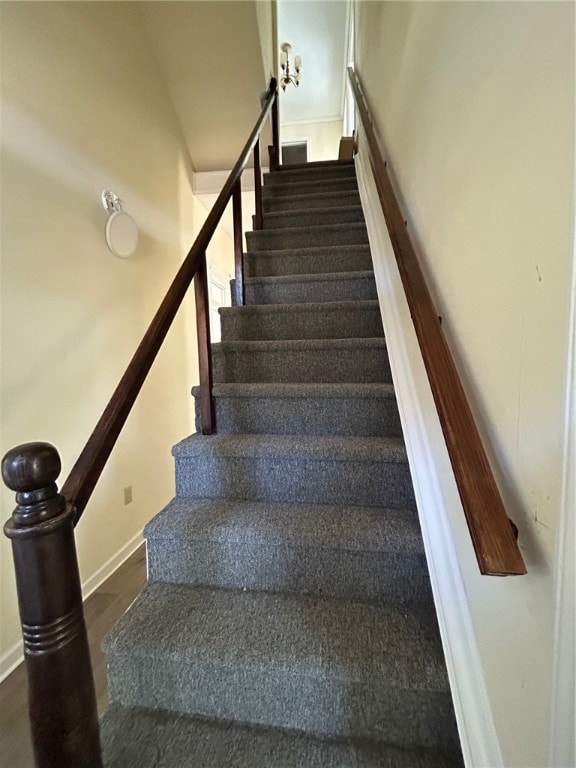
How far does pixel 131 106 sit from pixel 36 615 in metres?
2.84

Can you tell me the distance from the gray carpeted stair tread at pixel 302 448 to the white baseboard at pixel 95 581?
1.10 metres

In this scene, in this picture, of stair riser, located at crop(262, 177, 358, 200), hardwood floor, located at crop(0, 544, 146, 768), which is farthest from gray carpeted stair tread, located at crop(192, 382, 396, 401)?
stair riser, located at crop(262, 177, 358, 200)

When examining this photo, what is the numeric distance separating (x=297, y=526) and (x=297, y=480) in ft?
0.65

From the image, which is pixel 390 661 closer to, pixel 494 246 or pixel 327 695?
pixel 327 695

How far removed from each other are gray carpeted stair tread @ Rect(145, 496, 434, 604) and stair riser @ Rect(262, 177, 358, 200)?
2578 mm

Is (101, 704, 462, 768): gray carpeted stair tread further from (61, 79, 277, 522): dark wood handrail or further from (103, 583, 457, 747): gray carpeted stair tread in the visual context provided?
(61, 79, 277, 522): dark wood handrail

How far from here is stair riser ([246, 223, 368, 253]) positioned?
2.33 m

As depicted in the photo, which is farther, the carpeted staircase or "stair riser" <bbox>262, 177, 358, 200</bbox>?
"stair riser" <bbox>262, 177, 358, 200</bbox>

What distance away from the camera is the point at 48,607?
1.95 ft

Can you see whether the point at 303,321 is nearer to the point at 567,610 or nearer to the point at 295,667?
the point at 295,667

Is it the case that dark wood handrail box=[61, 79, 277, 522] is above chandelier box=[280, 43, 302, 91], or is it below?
below

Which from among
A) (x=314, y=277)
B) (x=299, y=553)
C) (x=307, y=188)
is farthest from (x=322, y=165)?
(x=299, y=553)

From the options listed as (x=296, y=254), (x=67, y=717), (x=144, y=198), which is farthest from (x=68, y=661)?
(x=144, y=198)

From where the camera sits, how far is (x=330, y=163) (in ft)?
10.7
